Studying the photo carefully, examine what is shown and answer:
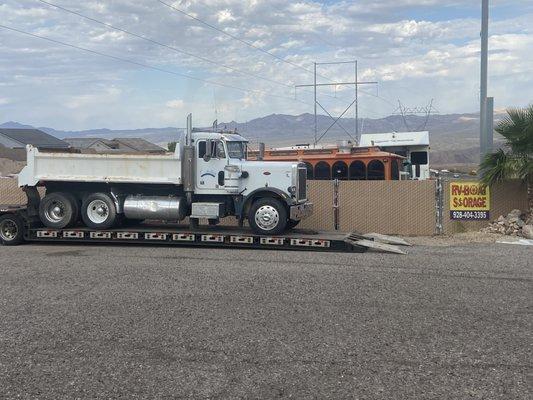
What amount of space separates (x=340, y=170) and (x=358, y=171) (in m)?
0.64

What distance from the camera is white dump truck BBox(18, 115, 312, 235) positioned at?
15.0 m

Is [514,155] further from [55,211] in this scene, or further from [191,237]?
[55,211]

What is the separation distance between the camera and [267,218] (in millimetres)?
14820

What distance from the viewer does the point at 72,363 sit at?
6129 mm

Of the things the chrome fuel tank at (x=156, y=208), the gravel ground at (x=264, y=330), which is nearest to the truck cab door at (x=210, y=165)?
the chrome fuel tank at (x=156, y=208)

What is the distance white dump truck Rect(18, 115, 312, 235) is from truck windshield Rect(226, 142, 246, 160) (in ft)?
0.08

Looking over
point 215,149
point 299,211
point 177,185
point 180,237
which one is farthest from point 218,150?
point 299,211

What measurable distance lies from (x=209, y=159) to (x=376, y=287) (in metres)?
6.72

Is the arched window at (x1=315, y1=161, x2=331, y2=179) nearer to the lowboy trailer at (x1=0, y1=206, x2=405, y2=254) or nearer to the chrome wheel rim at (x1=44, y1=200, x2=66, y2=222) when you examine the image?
the lowboy trailer at (x1=0, y1=206, x2=405, y2=254)

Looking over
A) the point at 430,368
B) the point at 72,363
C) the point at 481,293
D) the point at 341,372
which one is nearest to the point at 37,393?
the point at 72,363

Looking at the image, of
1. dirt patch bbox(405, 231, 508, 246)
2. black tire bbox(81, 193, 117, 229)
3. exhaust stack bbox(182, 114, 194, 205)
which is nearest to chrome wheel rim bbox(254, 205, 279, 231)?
exhaust stack bbox(182, 114, 194, 205)

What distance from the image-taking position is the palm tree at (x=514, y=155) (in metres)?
16.7

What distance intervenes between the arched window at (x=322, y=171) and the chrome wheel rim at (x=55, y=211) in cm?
972

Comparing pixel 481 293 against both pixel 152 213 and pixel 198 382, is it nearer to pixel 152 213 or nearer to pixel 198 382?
pixel 198 382
